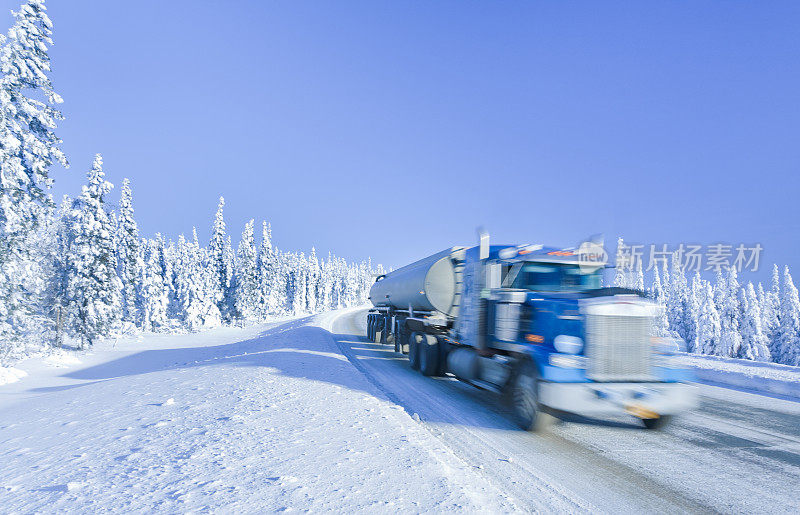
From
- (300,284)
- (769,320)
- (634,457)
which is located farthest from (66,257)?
(769,320)

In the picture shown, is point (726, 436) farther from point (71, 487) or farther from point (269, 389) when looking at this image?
point (71, 487)

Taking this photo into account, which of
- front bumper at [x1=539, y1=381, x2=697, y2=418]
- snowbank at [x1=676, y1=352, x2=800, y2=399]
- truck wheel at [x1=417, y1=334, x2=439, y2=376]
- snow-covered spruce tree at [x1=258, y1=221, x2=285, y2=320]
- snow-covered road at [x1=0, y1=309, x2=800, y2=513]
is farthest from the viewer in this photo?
snow-covered spruce tree at [x1=258, y1=221, x2=285, y2=320]

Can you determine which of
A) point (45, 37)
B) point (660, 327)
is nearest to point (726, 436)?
point (660, 327)

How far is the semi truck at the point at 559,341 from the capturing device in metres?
6.62

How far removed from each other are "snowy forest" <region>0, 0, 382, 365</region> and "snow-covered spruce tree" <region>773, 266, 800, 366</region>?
62497mm

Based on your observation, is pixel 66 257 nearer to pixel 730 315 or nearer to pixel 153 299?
pixel 153 299

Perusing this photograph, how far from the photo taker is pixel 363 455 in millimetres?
5094

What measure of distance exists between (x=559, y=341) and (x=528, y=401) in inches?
48.5

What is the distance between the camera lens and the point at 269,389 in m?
8.70

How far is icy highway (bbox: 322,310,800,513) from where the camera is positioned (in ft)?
15.3

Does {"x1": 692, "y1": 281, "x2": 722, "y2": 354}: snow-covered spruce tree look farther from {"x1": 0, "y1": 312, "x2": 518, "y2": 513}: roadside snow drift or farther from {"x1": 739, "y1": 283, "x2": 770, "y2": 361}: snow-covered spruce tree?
{"x1": 0, "y1": 312, "x2": 518, "y2": 513}: roadside snow drift

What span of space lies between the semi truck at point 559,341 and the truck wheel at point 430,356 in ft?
2.35

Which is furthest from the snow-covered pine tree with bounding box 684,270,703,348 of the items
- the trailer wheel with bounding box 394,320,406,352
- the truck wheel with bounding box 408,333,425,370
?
the truck wheel with bounding box 408,333,425,370

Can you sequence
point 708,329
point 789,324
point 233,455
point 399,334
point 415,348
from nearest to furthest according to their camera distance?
point 233,455, point 415,348, point 399,334, point 789,324, point 708,329
